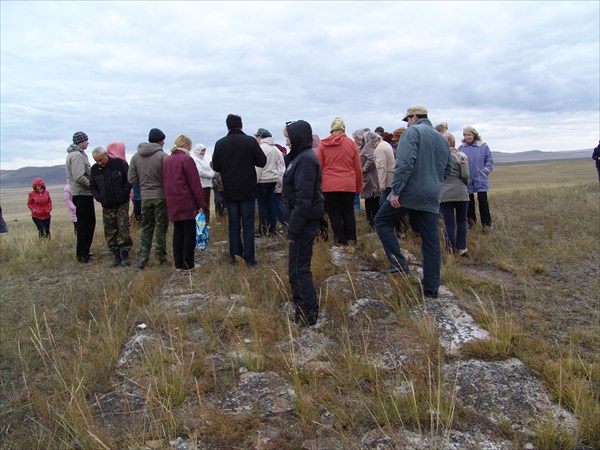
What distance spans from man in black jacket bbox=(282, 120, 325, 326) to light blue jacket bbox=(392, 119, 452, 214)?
1.10 meters

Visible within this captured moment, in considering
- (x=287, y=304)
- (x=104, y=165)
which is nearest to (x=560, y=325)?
(x=287, y=304)

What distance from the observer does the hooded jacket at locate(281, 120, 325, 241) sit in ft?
15.6

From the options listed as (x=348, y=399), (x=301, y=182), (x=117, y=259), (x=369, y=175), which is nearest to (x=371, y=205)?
(x=369, y=175)

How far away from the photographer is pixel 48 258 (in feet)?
29.8

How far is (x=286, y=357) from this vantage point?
13.9 feet

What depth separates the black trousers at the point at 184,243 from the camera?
23.5 feet

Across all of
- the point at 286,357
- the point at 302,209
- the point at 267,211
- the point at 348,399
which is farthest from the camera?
the point at 267,211

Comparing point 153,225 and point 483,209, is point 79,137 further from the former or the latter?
point 483,209

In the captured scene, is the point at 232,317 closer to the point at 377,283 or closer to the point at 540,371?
the point at 377,283

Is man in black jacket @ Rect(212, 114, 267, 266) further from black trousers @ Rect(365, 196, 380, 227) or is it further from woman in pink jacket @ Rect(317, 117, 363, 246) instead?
black trousers @ Rect(365, 196, 380, 227)

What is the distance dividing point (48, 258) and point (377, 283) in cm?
684

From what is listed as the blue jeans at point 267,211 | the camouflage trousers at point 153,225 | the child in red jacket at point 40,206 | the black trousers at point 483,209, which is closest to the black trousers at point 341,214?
the blue jeans at point 267,211

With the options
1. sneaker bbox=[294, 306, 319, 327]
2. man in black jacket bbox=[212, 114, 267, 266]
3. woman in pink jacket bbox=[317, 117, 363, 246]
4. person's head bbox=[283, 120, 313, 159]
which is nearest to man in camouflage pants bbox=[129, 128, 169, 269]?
man in black jacket bbox=[212, 114, 267, 266]

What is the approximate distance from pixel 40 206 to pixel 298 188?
991 centimetres
